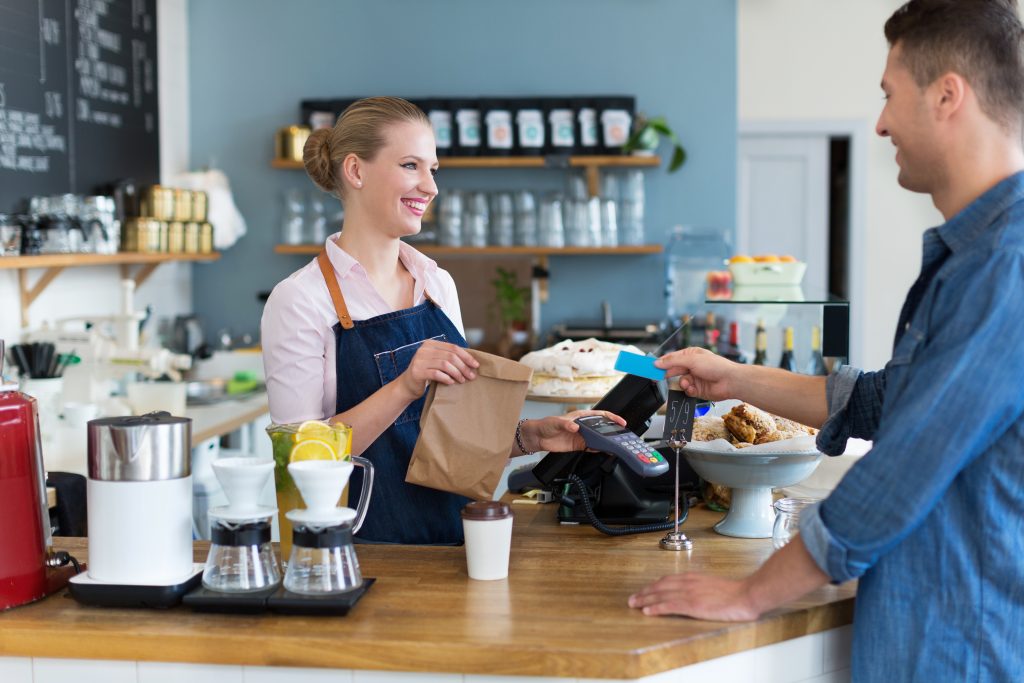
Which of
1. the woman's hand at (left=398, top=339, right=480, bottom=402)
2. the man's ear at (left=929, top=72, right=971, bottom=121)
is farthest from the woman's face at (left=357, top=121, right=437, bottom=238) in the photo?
the man's ear at (left=929, top=72, right=971, bottom=121)

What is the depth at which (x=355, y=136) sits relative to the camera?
214 cm

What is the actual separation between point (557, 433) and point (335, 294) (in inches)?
19.0

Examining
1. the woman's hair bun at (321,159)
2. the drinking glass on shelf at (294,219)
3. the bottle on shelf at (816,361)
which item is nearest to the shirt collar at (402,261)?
the woman's hair bun at (321,159)

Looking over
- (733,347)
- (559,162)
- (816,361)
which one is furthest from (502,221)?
(816,361)

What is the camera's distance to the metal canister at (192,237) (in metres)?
4.93

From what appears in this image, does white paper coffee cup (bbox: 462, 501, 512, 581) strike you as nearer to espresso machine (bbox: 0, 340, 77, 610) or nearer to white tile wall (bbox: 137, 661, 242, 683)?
white tile wall (bbox: 137, 661, 242, 683)

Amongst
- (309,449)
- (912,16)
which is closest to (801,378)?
Result: (912,16)

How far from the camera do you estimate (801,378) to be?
1.83m

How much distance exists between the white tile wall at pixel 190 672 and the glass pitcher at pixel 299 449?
0.73 feet

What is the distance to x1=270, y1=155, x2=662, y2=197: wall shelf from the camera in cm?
522

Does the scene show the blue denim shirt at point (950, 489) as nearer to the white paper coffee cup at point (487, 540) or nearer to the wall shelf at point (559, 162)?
the white paper coffee cup at point (487, 540)

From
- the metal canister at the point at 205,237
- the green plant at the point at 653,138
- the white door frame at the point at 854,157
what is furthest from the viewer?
the white door frame at the point at 854,157

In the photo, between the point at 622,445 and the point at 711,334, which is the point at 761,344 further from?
the point at 622,445

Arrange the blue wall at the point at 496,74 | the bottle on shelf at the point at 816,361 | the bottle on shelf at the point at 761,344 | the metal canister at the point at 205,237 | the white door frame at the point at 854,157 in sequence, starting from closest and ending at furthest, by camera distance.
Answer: the bottle on shelf at the point at 816,361 < the bottle on shelf at the point at 761,344 < the metal canister at the point at 205,237 < the blue wall at the point at 496,74 < the white door frame at the point at 854,157
